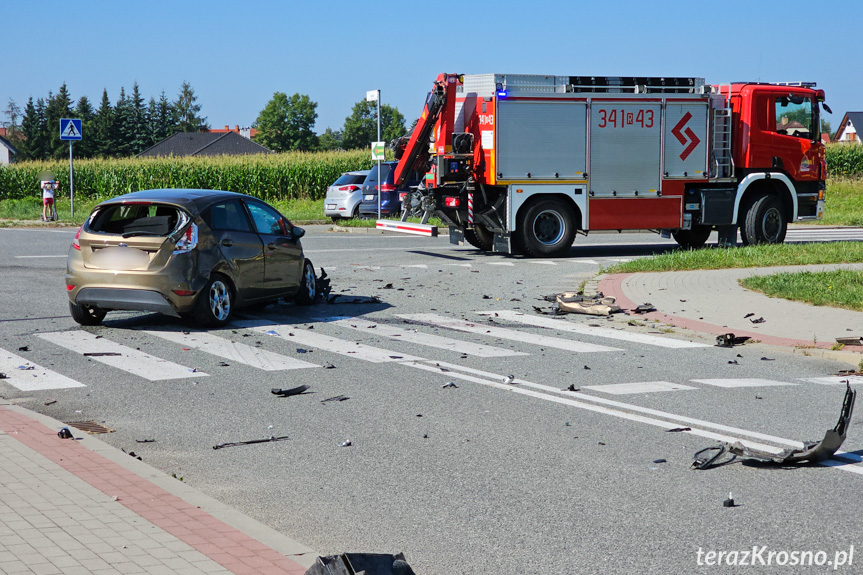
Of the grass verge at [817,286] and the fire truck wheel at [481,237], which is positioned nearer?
the grass verge at [817,286]

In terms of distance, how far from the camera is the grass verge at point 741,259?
1670cm

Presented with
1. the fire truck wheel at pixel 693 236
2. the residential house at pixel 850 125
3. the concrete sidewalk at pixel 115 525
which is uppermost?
the residential house at pixel 850 125

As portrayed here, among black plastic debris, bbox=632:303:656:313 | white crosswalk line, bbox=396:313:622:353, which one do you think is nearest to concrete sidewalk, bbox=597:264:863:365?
black plastic debris, bbox=632:303:656:313

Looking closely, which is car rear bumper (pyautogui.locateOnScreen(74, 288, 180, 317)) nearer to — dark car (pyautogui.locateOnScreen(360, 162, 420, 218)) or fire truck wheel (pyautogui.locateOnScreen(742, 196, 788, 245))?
fire truck wheel (pyautogui.locateOnScreen(742, 196, 788, 245))

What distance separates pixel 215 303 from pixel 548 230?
1004 cm

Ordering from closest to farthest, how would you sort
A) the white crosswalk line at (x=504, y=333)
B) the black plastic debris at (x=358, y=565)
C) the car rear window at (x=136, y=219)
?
the black plastic debris at (x=358, y=565) → the white crosswalk line at (x=504, y=333) → the car rear window at (x=136, y=219)

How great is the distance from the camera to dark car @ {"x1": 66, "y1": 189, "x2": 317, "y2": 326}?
10648 millimetres

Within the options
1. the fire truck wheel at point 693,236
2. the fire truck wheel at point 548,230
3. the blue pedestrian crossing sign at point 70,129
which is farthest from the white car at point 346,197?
the fire truck wheel at point 548,230

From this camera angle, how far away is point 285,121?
152 m

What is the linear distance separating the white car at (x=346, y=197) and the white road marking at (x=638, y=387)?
24.8 metres

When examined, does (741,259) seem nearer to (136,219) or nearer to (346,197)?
(136,219)

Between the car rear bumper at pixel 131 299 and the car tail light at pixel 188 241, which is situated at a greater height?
the car tail light at pixel 188 241

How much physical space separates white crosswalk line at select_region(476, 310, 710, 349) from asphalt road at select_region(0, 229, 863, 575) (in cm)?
6

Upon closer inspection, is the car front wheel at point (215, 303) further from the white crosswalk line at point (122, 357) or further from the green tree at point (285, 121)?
the green tree at point (285, 121)
